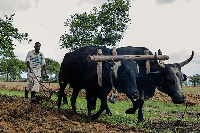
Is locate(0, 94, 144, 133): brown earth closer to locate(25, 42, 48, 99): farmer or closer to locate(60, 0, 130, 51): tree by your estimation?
locate(25, 42, 48, 99): farmer

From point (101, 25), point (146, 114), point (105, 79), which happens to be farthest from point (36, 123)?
point (101, 25)

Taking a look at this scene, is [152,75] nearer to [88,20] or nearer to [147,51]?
[147,51]

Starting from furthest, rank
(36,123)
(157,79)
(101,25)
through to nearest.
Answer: (101,25) → (157,79) → (36,123)

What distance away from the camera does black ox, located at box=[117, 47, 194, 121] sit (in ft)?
23.6

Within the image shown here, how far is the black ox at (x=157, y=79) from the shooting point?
7.20 meters

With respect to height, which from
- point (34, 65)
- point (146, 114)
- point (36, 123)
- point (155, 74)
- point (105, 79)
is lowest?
point (146, 114)

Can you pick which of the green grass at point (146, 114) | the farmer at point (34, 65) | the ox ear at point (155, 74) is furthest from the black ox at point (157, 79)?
the farmer at point (34, 65)

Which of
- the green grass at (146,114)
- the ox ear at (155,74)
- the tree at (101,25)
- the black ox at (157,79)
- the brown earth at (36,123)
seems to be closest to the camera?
the brown earth at (36,123)

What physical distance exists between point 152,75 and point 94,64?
1979 mm

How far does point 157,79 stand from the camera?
25.7 feet

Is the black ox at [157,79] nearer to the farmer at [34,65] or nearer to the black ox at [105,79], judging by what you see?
the black ox at [105,79]

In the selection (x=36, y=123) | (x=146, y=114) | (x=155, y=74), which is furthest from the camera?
(x=146, y=114)

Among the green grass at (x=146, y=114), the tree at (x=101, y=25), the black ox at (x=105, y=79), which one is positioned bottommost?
the green grass at (x=146, y=114)

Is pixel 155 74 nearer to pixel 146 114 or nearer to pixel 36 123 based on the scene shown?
pixel 146 114
